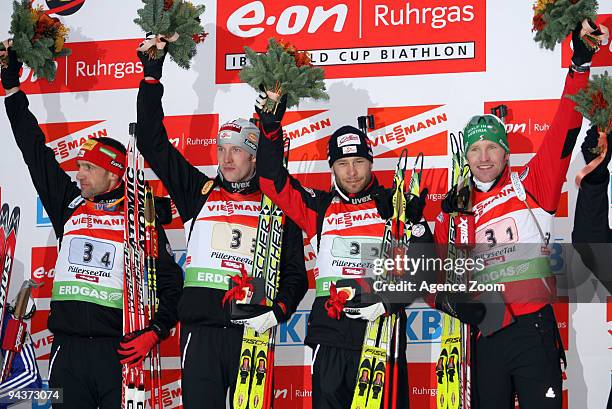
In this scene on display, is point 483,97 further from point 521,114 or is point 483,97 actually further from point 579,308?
point 579,308

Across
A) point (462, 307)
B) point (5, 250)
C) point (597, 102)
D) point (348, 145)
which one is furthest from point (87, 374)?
point (597, 102)

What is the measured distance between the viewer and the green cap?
203 inches

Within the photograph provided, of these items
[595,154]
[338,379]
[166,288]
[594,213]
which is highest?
[595,154]

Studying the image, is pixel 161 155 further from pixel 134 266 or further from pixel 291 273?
pixel 291 273

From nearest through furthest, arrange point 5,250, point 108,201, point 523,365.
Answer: point 523,365 → point 108,201 → point 5,250

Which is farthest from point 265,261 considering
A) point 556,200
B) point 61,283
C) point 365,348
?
point 556,200

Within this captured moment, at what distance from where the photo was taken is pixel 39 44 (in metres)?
5.86

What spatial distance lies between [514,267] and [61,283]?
2358mm

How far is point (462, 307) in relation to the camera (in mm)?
4969

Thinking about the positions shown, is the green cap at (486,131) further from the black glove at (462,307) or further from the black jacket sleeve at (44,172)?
the black jacket sleeve at (44,172)

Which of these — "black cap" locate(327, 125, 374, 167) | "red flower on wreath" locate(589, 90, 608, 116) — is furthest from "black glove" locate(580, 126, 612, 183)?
"black cap" locate(327, 125, 374, 167)

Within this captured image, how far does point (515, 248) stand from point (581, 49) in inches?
40.1

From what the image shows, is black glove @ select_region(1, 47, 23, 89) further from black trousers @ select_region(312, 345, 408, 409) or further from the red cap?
black trousers @ select_region(312, 345, 408, 409)

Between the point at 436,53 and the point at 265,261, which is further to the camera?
the point at 436,53
